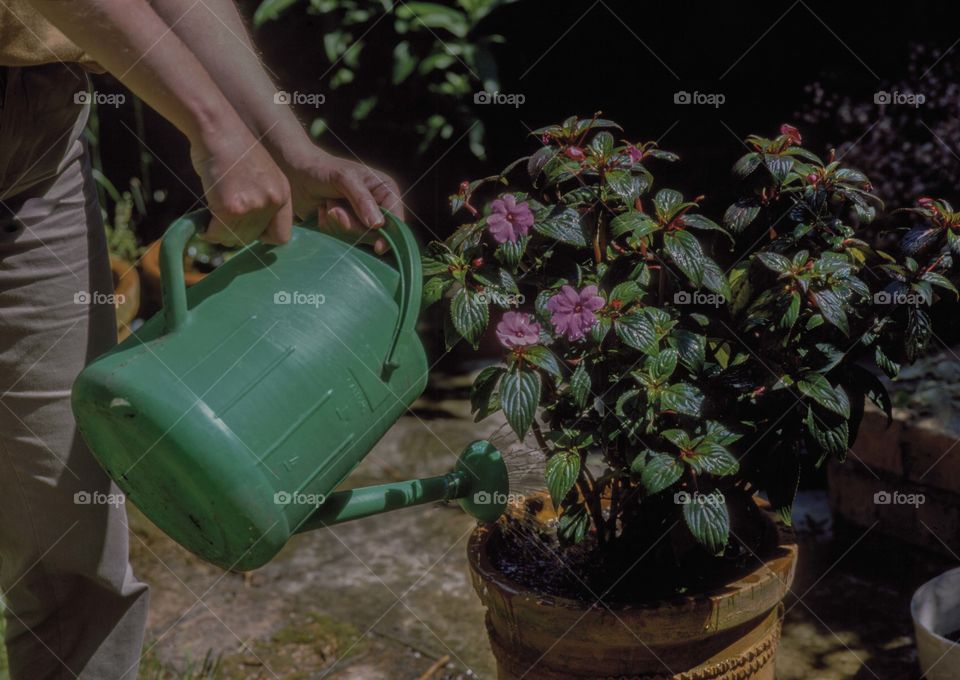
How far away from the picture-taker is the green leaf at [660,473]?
5.31 feet

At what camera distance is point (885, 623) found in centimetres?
247

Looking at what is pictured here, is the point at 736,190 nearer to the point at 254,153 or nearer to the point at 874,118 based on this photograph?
the point at 254,153

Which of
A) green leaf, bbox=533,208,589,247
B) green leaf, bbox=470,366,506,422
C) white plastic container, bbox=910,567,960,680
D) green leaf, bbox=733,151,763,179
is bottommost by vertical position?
white plastic container, bbox=910,567,960,680

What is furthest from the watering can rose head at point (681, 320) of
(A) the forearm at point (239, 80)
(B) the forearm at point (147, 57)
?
(B) the forearm at point (147, 57)

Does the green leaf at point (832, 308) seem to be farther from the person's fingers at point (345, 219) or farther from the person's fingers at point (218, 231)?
the person's fingers at point (218, 231)

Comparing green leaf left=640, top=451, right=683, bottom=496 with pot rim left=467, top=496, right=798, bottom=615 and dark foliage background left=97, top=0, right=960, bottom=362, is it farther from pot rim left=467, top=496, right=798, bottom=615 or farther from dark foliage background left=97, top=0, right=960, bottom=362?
dark foliage background left=97, top=0, right=960, bottom=362

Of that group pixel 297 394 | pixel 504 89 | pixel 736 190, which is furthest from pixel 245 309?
pixel 504 89

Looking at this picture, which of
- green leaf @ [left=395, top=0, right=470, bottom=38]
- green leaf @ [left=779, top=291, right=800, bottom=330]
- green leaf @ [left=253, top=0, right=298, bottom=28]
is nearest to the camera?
green leaf @ [left=779, top=291, right=800, bottom=330]

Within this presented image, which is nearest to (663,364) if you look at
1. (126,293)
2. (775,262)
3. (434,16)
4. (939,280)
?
(775,262)

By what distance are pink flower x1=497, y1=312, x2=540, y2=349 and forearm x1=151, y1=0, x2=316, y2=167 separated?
38 centimetres

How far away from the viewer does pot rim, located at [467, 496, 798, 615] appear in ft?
5.58

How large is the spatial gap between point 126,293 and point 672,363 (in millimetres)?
2486

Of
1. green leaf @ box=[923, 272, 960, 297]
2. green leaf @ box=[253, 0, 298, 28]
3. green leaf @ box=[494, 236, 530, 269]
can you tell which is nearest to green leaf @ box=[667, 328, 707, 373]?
green leaf @ box=[494, 236, 530, 269]

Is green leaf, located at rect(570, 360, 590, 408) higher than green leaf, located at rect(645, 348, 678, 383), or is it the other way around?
green leaf, located at rect(645, 348, 678, 383)
